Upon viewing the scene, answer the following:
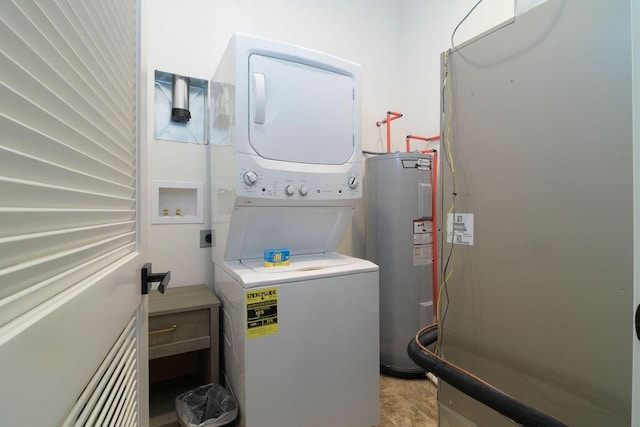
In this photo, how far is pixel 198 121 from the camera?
6.04 feet

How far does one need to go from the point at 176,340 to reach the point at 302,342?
0.68 m

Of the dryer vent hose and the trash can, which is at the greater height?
the dryer vent hose

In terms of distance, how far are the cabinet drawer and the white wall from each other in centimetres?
40

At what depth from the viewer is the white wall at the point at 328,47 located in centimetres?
172

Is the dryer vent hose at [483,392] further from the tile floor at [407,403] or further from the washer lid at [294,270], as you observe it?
the tile floor at [407,403]

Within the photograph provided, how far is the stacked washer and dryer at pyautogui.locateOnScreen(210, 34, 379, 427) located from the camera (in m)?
1.19

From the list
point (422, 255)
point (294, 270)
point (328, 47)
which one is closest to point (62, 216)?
point (294, 270)

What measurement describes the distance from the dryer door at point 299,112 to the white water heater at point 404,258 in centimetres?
56

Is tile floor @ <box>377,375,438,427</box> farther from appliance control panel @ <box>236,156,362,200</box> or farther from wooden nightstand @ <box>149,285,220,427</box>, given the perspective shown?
appliance control panel @ <box>236,156,362,200</box>

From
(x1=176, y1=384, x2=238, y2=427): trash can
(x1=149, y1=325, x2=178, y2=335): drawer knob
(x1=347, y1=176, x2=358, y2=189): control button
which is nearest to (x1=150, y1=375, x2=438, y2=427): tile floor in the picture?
(x1=176, y1=384, x2=238, y2=427): trash can

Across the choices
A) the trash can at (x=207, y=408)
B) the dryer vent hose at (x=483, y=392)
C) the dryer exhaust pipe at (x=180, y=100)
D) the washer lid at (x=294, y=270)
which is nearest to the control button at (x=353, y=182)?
the washer lid at (x=294, y=270)

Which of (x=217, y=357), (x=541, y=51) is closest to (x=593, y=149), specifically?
(x=541, y=51)

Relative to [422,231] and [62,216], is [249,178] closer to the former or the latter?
[62,216]

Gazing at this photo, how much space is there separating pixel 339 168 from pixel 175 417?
156cm
